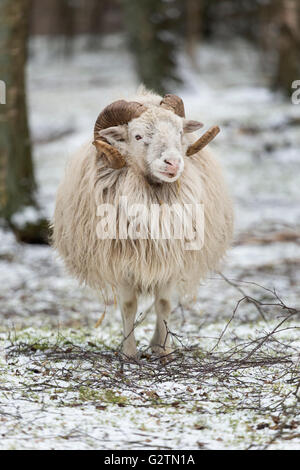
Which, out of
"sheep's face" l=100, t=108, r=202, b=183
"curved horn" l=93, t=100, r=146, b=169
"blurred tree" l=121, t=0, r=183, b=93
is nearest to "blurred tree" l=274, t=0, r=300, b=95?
"blurred tree" l=121, t=0, r=183, b=93

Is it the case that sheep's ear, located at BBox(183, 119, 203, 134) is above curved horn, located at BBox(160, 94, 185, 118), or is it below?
below

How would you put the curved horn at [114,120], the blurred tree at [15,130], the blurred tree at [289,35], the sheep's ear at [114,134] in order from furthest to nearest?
the blurred tree at [289,35]
the blurred tree at [15,130]
the sheep's ear at [114,134]
the curved horn at [114,120]


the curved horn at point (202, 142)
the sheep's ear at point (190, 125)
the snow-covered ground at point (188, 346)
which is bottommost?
the snow-covered ground at point (188, 346)

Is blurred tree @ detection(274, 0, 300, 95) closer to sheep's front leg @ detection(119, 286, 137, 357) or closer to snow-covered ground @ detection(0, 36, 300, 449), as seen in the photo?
snow-covered ground @ detection(0, 36, 300, 449)

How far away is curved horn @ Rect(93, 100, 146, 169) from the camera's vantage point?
4.61m

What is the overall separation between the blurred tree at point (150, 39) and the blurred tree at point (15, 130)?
24.3 feet

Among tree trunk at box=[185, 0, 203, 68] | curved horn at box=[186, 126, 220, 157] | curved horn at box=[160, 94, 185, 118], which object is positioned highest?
tree trunk at box=[185, 0, 203, 68]

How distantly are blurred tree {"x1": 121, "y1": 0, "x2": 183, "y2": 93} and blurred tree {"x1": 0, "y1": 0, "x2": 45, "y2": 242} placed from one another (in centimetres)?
740

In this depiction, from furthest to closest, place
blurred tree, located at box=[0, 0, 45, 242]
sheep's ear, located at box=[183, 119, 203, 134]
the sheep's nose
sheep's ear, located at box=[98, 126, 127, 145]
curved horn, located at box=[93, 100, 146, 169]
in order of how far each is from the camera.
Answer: blurred tree, located at box=[0, 0, 45, 242]
sheep's ear, located at box=[183, 119, 203, 134]
sheep's ear, located at box=[98, 126, 127, 145]
curved horn, located at box=[93, 100, 146, 169]
the sheep's nose

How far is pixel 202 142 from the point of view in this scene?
4.85 metres

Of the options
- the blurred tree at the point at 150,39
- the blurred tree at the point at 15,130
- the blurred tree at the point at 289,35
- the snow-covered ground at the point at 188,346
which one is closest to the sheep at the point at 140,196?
the snow-covered ground at the point at 188,346

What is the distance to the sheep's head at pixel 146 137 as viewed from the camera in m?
4.48

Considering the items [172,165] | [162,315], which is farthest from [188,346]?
[172,165]

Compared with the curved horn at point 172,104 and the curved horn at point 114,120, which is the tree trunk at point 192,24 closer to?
the curved horn at point 172,104
